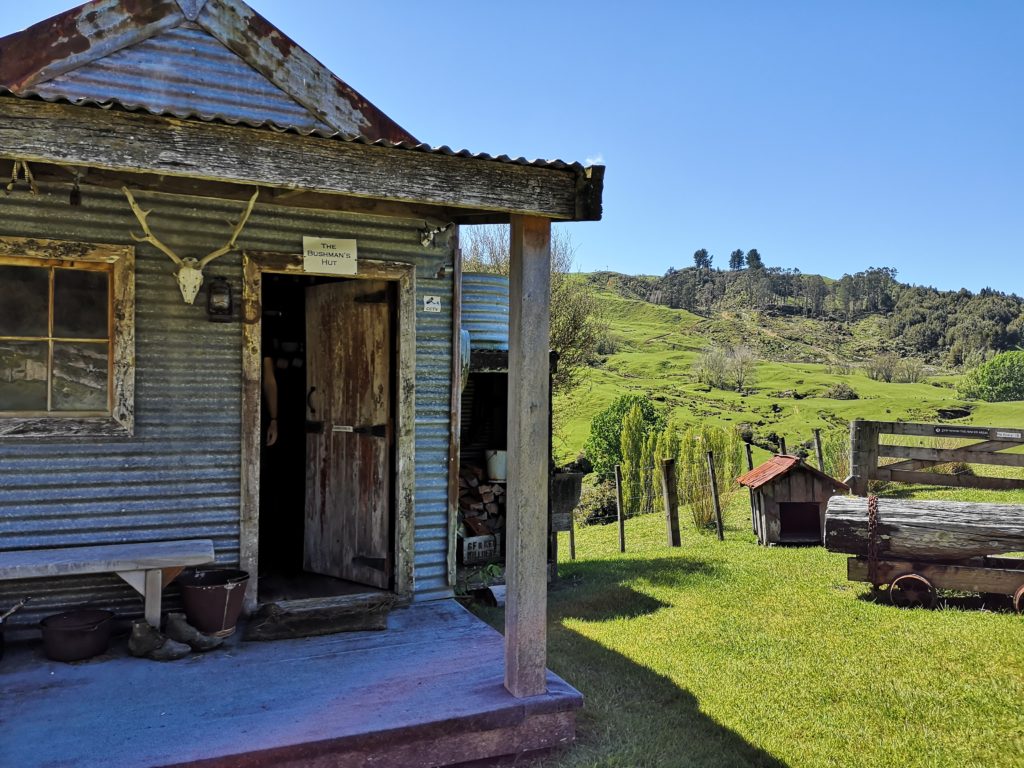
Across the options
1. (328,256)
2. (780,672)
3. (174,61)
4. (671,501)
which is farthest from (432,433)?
(671,501)

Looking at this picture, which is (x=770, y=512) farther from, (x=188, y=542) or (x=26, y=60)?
(x=26, y=60)

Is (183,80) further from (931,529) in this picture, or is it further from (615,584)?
(931,529)

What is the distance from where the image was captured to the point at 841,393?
4238cm

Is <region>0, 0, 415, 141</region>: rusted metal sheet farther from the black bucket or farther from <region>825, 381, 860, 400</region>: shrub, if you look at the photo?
<region>825, 381, 860, 400</region>: shrub

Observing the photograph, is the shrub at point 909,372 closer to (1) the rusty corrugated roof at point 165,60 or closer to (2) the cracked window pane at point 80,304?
(1) the rusty corrugated roof at point 165,60

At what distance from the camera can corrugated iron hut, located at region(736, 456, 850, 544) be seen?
8.80 meters

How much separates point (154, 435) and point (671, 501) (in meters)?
7.08

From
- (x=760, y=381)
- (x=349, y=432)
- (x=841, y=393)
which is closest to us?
(x=349, y=432)

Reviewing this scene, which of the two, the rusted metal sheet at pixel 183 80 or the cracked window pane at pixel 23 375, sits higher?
the rusted metal sheet at pixel 183 80

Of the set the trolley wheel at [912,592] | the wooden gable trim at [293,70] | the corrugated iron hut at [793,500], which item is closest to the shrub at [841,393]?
the corrugated iron hut at [793,500]

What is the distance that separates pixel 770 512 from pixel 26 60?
8.23 meters

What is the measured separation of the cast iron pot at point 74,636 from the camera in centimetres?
409

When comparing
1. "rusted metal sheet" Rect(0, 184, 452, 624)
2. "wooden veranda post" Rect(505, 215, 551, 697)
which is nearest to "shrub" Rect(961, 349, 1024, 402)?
"wooden veranda post" Rect(505, 215, 551, 697)

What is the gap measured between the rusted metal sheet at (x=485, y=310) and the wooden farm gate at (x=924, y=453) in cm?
431
